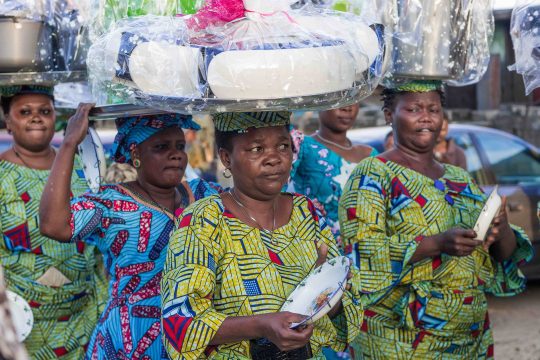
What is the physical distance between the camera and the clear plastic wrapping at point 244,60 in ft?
8.09

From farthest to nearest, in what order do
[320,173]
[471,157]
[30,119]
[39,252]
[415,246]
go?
[471,157]
[320,173]
[30,119]
[39,252]
[415,246]

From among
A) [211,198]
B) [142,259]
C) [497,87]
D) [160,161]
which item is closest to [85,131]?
[160,161]

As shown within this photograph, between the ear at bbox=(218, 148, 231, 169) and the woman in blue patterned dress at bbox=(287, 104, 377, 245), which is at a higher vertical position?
the ear at bbox=(218, 148, 231, 169)

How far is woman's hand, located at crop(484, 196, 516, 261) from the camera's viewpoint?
12.3ft

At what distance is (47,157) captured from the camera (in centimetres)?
458

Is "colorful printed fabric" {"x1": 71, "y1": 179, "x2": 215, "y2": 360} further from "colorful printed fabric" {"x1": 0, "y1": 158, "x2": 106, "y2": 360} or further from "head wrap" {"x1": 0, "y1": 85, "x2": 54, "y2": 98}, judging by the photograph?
"head wrap" {"x1": 0, "y1": 85, "x2": 54, "y2": 98}

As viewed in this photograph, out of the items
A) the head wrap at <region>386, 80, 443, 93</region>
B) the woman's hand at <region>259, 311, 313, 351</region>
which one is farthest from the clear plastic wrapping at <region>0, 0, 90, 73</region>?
the woman's hand at <region>259, 311, 313, 351</region>

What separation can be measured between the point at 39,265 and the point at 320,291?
7.21 feet

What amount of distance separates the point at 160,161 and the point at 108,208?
290 millimetres

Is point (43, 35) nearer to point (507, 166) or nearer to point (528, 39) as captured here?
point (528, 39)

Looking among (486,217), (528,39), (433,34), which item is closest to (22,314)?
(486,217)

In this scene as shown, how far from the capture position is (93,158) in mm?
3764

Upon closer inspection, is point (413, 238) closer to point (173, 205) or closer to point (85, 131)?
point (173, 205)

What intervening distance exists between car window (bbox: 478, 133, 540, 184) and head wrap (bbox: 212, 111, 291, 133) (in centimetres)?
540
